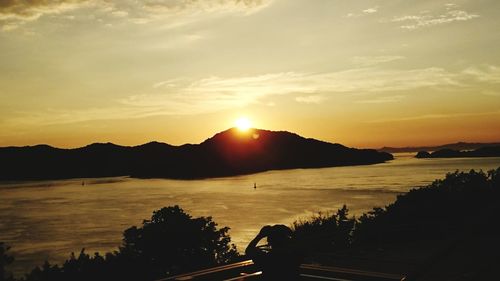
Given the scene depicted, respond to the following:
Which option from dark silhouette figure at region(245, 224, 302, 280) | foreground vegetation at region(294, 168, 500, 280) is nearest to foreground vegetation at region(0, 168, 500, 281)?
foreground vegetation at region(294, 168, 500, 280)

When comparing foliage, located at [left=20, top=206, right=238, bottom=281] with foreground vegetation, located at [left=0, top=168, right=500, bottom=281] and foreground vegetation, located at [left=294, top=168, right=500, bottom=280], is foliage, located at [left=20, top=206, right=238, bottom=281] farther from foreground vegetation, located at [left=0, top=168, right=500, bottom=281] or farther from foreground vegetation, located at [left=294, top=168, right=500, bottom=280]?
foreground vegetation, located at [left=294, top=168, right=500, bottom=280]

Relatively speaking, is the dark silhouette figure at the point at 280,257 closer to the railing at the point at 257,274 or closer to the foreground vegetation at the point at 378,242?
the foreground vegetation at the point at 378,242

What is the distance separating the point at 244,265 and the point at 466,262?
123 inches

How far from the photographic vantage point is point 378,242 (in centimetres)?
850

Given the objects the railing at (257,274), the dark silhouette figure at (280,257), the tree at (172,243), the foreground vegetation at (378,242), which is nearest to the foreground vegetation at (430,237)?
the foreground vegetation at (378,242)

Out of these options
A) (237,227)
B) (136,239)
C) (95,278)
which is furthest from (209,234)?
(237,227)

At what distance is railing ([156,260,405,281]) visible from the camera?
4.90m

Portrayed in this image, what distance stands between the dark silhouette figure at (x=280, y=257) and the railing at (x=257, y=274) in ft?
3.31

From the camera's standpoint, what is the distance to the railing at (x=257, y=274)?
4898 millimetres

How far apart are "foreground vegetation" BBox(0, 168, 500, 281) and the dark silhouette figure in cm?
13

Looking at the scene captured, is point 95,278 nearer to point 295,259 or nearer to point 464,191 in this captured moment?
point 295,259

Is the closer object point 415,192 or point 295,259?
point 295,259

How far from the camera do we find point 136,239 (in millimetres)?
11336

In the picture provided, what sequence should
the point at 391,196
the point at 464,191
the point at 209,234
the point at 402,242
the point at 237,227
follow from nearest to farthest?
the point at 402,242, the point at 209,234, the point at 464,191, the point at 237,227, the point at 391,196
